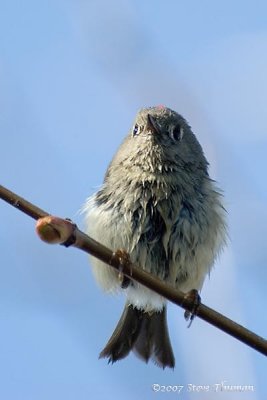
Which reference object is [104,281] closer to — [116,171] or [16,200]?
[116,171]

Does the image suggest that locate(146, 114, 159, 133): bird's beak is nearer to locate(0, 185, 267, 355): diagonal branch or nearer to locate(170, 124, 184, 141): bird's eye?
locate(170, 124, 184, 141): bird's eye

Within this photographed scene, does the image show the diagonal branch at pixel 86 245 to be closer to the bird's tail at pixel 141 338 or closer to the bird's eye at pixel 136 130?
the bird's tail at pixel 141 338

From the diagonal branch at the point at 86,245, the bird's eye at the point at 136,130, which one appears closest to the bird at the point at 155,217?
the bird's eye at the point at 136,130

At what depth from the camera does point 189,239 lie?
132 inches

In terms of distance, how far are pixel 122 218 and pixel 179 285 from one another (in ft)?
1.55

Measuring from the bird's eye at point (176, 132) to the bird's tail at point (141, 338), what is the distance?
929mm

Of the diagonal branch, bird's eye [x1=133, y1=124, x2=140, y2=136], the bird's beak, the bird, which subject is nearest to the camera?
the diagonal branch

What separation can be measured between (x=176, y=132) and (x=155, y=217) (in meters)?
0.69

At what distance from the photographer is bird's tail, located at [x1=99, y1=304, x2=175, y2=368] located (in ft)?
12.2

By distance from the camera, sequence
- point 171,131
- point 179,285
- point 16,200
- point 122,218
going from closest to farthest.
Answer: point 16,200, point 122,218, point 179,285, point 171,131

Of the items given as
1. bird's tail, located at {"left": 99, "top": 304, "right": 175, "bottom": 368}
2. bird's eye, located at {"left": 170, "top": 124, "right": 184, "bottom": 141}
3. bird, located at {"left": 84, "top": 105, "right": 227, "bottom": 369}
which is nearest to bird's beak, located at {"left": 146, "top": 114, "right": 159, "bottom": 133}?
bird, located at {"left": 84, "top": 105, "right": 227, "bottom": 369}

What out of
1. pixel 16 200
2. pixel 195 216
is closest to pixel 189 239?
pixel 195 216

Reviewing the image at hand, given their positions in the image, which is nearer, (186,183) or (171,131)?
(186,183)

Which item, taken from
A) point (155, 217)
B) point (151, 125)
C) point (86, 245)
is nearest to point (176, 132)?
point (151, 125)
